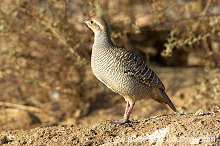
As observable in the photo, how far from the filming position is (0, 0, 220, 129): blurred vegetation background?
24.3 ft

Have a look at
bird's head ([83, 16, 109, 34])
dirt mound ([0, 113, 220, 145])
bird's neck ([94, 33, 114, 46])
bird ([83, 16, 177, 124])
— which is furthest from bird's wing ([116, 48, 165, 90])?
dirt mound ([0, 113, 220, 145])

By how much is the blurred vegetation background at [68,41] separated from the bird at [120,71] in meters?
1.50

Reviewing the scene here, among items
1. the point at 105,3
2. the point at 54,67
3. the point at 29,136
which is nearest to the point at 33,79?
the point at 54,67

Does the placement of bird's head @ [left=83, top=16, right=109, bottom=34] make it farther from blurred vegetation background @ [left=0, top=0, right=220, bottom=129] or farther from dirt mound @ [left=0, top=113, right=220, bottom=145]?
dirt mound @ [left=0, top=113, right=220, bottom=145]

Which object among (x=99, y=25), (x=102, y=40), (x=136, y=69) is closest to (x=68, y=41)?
(x=99, y=25)

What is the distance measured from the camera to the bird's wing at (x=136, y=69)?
530 cm

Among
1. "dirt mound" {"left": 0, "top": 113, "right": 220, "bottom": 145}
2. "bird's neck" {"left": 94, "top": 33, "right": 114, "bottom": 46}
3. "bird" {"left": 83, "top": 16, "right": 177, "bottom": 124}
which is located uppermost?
"bird's neck" {"left": 94, "top": 33, "right": 114, "bottom": 46}

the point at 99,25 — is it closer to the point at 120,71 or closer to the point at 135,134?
the point at 120,71

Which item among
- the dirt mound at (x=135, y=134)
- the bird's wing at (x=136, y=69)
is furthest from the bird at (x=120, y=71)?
the dirt mound at (x=135, y=134)

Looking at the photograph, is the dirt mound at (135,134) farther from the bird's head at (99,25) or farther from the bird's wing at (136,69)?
the bird's head at (99,25)

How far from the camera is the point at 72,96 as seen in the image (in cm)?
A: 920

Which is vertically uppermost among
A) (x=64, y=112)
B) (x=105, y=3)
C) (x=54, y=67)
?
(x=105, y=3)

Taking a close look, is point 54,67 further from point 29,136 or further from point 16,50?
point 29,136

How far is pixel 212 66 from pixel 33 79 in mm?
4623
